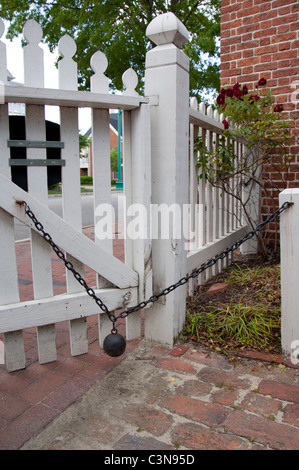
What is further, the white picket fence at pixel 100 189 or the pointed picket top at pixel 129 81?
the pointed picket top at pixel 129 81

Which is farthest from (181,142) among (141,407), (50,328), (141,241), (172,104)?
(141,407)

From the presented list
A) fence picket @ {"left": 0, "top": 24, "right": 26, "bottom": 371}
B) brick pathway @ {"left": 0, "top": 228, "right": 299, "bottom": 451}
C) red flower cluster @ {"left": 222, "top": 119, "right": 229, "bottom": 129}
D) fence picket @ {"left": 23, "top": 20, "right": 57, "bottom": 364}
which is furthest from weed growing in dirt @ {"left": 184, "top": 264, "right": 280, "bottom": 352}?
red flower cluster @ {"left": 222, "top": 119, "right": 229, "bottom": 129}

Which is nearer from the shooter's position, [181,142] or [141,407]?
[141,407]

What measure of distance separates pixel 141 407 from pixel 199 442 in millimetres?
349

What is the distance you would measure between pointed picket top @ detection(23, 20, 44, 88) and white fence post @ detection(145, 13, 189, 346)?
2.37 feet

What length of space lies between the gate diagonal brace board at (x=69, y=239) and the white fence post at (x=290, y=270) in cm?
92

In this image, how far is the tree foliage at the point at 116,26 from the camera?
13.6 meters

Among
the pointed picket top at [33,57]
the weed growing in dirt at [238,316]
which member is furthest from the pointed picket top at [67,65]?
the weed growing in dirt at [238,316]

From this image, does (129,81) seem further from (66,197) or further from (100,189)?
(66,197)

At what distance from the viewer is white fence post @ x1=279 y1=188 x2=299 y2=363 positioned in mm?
2184

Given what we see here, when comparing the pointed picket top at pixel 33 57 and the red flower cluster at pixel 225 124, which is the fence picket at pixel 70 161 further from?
the red flower cluster at pixel 225 124

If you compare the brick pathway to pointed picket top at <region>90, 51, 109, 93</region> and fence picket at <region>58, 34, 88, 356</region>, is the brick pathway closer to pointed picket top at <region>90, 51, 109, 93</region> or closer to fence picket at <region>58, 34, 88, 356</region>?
fence picket at <region>58, 34, 88, 356</region>
